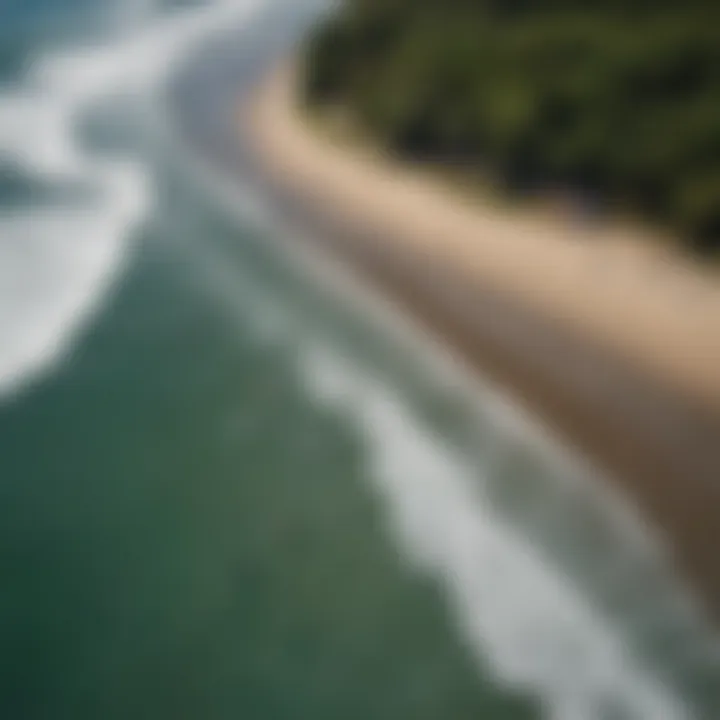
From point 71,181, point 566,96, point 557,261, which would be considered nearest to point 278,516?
point 557,261

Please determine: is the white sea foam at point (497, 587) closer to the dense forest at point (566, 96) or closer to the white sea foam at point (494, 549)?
the white sea foam at point (494, 549)

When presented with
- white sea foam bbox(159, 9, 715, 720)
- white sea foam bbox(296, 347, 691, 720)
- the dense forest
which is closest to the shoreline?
white sea foam bbox(159, 9, 715, 720)

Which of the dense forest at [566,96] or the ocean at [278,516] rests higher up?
the dense forest at [566,96]

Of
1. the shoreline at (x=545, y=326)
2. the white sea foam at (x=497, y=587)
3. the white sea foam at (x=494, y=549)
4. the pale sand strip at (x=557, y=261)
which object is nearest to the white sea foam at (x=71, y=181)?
the shoreline at (x=545, y=326)

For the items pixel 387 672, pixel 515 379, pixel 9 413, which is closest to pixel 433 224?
pixel 515 379

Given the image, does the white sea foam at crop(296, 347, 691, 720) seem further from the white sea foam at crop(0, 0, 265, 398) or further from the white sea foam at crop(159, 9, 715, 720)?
the white sea foam at crop(0, 0, 265, 398)

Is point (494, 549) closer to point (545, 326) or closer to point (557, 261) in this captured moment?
point (545, 326)
